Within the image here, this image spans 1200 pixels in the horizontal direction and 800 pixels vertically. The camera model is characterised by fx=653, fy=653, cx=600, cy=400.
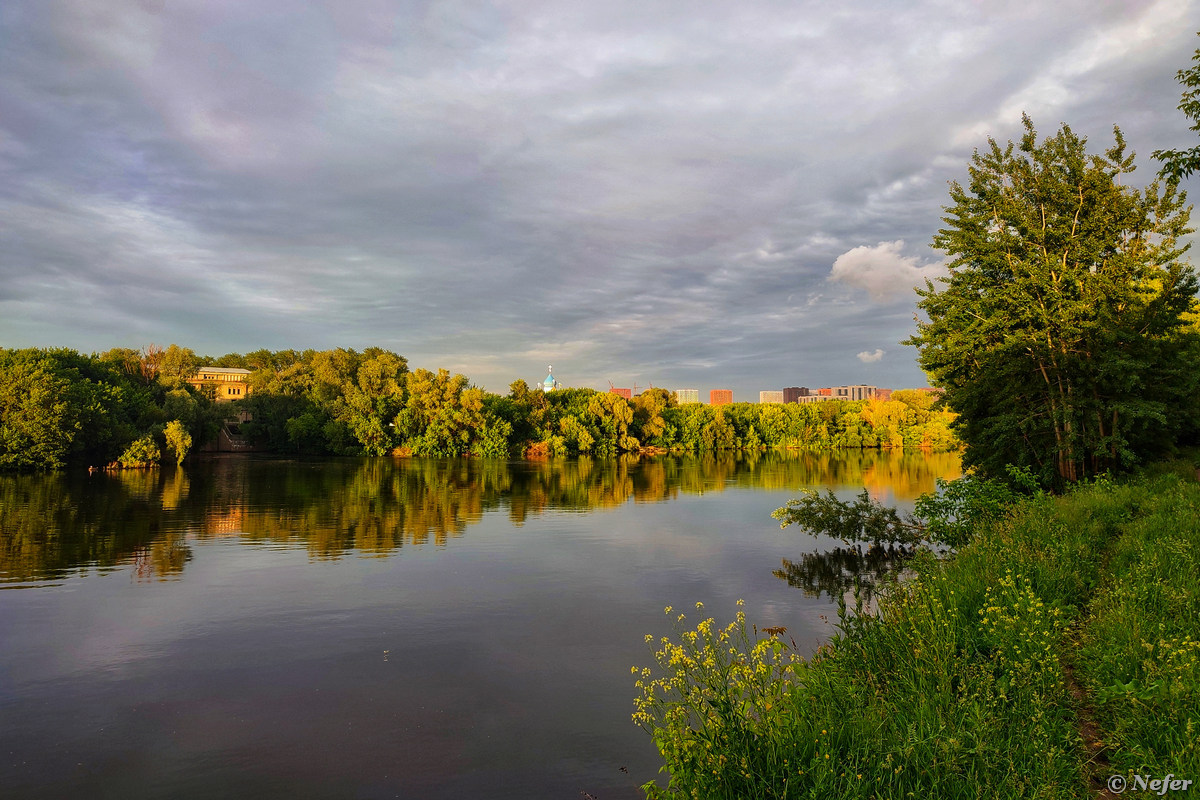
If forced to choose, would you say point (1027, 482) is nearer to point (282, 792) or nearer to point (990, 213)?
point (990, 213)

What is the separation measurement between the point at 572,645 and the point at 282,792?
22.0ft

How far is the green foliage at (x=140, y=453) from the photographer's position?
60.6 m

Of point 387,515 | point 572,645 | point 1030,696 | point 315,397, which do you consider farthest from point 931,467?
point 315,397

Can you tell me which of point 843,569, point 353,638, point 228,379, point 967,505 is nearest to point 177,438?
point 353,638

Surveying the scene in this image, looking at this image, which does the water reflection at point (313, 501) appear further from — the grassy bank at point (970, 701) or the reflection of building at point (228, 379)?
the reflection of building at point (228, 379)

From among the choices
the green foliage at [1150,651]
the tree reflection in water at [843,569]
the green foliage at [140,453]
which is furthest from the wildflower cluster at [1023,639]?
the green foliage at [140,453]

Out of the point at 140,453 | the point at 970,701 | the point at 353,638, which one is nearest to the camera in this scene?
the point at 970,701

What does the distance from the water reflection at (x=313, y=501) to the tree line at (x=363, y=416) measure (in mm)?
5754

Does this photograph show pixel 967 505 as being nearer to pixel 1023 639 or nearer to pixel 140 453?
pixel 1023 639

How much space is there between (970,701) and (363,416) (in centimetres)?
9776

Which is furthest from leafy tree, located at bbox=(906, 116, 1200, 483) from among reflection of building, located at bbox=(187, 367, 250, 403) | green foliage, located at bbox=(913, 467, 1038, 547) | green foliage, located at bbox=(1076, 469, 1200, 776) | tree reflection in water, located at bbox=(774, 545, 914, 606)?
reflection of building, located at bbox=(187, 367, 250, 403)

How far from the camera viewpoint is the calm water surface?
9.42m

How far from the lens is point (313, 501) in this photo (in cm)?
3944

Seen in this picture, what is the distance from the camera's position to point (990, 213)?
22.5 meters
